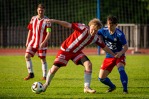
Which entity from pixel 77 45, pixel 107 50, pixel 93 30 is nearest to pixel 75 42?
pixel 77 45

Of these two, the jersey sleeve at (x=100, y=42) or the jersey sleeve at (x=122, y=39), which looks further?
the jersey sleeve at (x=122, y=39)

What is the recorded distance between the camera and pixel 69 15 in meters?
31.2

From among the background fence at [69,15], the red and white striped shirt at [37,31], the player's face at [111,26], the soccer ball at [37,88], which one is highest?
the player's face at [111,26]

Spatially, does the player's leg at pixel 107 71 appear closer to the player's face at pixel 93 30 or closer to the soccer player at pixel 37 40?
the player's face at pixel 93 30

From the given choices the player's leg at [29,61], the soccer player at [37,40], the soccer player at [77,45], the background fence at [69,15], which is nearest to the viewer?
the soccer player at [77,45]

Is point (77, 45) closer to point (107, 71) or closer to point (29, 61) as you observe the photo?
point (107, 71)

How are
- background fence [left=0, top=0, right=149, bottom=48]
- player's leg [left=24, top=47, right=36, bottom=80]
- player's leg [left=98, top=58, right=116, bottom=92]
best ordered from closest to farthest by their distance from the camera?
1. player's leg [left=98, top=58, right=116, bottom=92]
2. player's leg [left=24, top=47, right=36, bottom=80]
3. background fence [left=0, top=0, right=149, bottom=48]

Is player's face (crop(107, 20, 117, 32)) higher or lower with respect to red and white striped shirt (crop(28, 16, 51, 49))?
higher

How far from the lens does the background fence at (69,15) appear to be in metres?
29.7

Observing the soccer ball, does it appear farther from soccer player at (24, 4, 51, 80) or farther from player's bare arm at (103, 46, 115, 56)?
soccer player at (24, 4, 51, 80)

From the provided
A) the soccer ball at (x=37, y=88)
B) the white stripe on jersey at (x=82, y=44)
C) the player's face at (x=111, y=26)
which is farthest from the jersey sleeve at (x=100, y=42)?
the soccer ball at (x=37, y=88)

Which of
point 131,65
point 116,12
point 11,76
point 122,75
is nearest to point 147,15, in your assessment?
point 116,12

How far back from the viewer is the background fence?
2972cm

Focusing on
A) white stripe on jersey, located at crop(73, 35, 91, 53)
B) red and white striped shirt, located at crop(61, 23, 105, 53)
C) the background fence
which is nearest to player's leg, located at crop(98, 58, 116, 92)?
red and white striped shirt, located at crop(61, 23, 105, 53)
